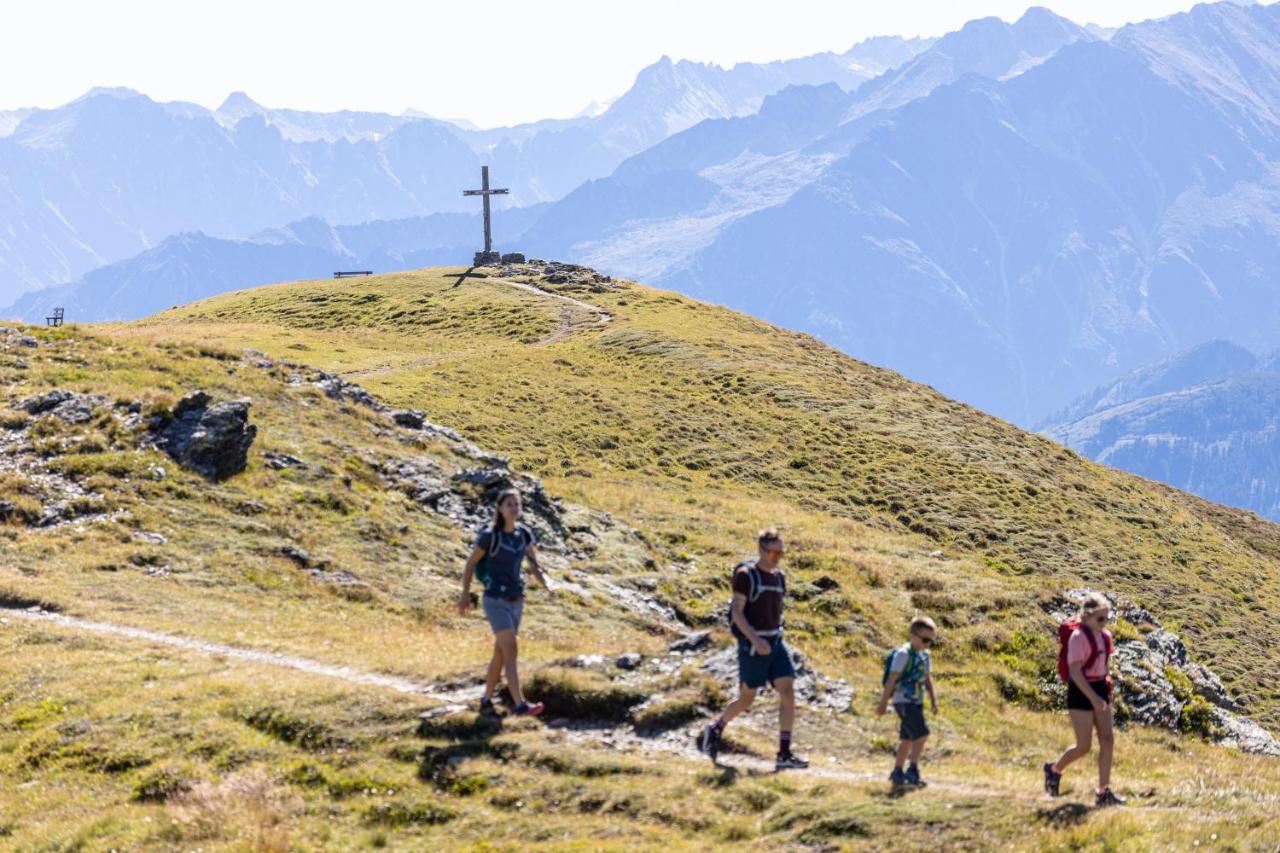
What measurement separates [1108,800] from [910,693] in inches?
110

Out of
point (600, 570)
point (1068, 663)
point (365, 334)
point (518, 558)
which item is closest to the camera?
point (1068, 663)

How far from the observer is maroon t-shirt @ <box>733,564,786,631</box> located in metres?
15.3

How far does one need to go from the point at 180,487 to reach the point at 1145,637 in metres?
29.2

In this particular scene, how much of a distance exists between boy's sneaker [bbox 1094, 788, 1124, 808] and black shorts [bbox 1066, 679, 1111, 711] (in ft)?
3.54

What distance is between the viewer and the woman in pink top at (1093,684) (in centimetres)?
1460

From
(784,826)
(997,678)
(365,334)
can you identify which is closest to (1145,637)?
(997,678)

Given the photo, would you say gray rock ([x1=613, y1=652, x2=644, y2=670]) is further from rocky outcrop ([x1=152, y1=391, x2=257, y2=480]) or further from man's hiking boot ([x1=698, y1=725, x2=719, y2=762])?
rocky outcrop ([x1=152, y1=391, x2=257, y2=480])

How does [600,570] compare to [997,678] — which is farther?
[600,570]

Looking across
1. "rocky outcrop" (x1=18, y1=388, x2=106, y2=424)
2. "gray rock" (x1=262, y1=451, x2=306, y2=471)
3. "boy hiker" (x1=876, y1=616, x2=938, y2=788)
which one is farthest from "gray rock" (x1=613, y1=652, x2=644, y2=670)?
"rocky outcrop" (x1=18, y1=388, x2=106, y2=424)

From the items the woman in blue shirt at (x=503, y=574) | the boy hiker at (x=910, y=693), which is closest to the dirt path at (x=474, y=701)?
the boy hiker at (x=910, y=693)

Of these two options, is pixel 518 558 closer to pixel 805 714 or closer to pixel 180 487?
pixel 805 714

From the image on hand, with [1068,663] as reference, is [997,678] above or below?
below

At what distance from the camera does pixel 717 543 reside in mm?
40344

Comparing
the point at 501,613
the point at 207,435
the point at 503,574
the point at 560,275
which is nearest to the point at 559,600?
the point at 207,435
